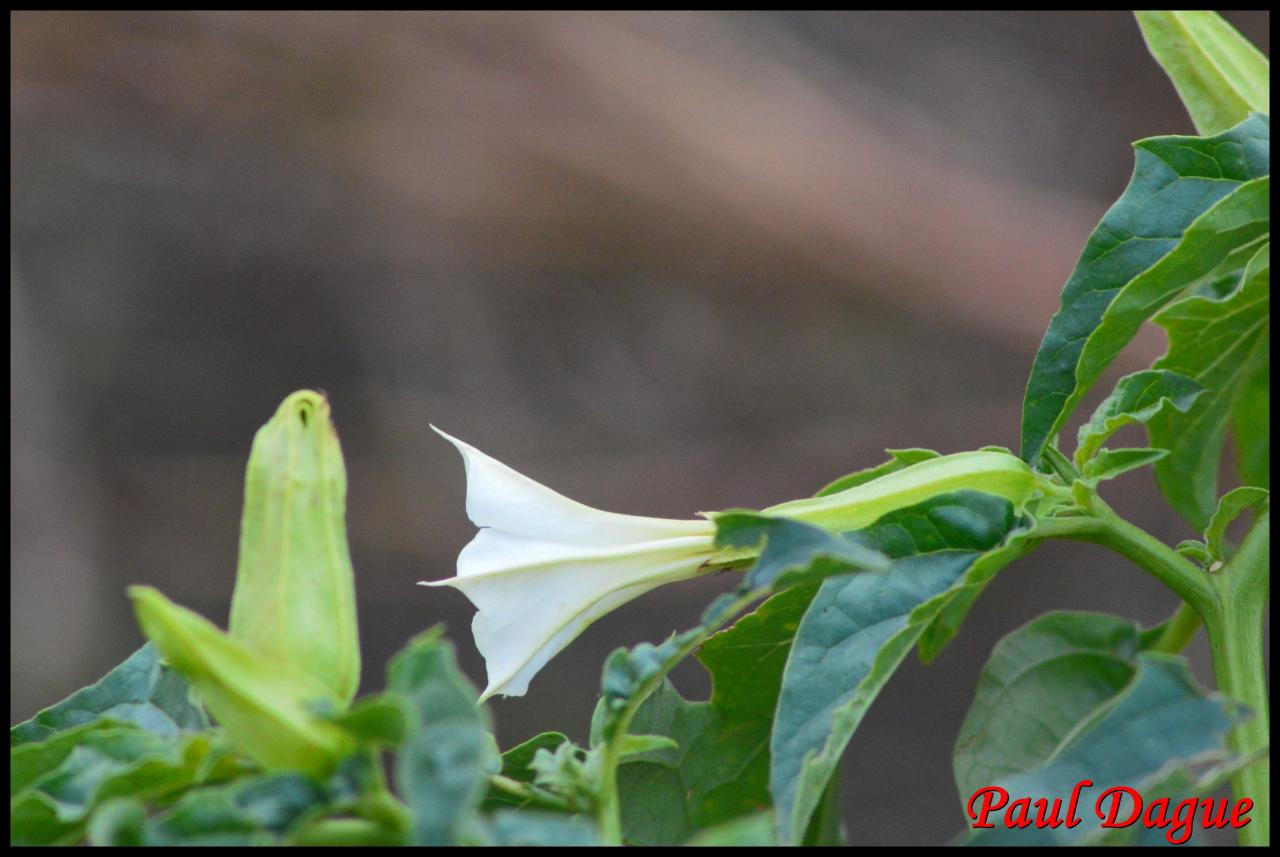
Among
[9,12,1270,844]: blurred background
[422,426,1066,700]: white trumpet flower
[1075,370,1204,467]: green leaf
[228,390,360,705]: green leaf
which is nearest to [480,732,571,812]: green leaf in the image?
[422,426,1066,700]: white trumpet flower

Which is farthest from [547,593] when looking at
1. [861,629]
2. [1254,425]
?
[1254,425]

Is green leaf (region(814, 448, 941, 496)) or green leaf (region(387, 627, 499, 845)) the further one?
green leaf (region(814, 448, 941, 496))

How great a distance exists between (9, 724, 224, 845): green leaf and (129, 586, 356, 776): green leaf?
0.09 ft

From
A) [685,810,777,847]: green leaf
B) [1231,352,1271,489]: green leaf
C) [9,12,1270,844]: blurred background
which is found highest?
[9,12,1270,844]: blurred background

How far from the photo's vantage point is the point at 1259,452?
2.07ft

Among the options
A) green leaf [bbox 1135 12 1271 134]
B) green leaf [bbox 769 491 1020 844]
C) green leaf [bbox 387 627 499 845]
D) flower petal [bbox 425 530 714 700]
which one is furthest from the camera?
green leaf [bbox 1135 12 1271 134]

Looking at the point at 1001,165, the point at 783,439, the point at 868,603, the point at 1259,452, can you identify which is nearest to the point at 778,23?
the point at 1001,165

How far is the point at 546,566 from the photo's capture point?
0.47 metres

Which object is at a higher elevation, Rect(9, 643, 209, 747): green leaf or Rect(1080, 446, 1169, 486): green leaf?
Rect(1080, 446, 1169, 486): green leaf

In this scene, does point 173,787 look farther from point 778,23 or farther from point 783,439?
point 778,23

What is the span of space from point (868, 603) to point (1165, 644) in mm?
230

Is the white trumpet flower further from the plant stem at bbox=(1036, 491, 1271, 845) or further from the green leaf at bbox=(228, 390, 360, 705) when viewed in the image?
the green leaf at bbox=(228, 390, 360, 705)

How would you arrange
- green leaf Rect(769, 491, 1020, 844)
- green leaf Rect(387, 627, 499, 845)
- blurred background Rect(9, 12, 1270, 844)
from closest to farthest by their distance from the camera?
green leaf Rect(387, 627, 499, 845)
green leaf Rect(769, 491, 1020, 844)
blurred background Rect(9, 12, 1270, 844)

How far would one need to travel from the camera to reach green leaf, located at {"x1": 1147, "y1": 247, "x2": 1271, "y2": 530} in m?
0.52
